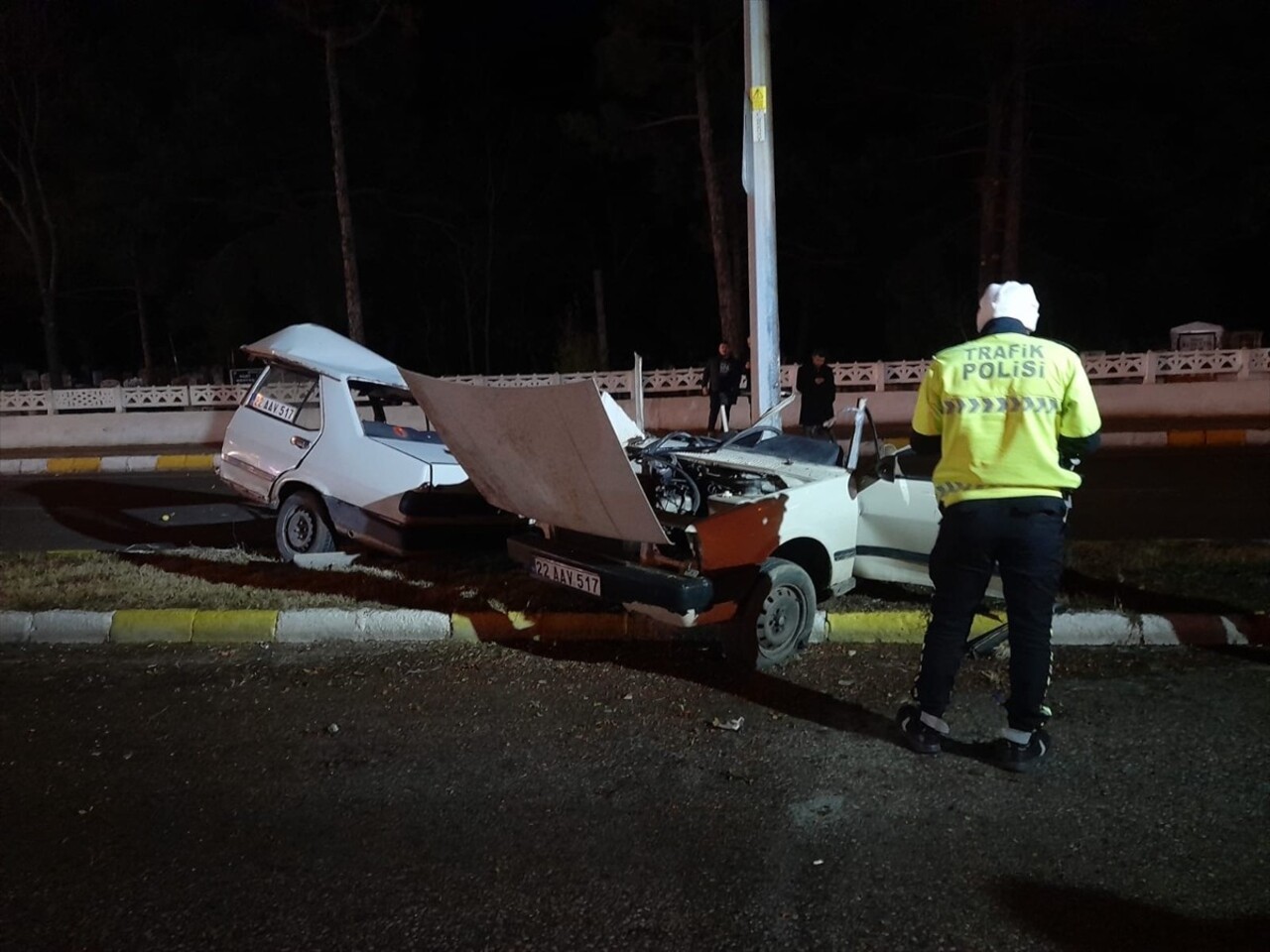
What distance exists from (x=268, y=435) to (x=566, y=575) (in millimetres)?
3638

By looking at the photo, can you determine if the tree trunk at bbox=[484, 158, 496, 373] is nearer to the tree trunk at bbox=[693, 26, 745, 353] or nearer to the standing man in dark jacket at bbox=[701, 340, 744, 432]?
the tree trunk at bbox=[693, 26, 745, 353]

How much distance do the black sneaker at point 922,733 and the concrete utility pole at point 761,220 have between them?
Result: 14.4 feet

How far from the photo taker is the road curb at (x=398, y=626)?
5770 mm

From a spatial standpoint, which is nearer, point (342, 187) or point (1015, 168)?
point (1015, 168)

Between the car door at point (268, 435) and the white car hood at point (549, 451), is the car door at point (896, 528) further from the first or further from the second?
the car door at point (268, 435)

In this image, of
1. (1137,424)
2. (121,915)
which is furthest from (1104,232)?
(121,915)

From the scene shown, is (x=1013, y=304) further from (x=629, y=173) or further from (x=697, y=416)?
(x=629, y=173)

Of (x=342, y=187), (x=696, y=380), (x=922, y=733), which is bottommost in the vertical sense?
(x=922, y=733)

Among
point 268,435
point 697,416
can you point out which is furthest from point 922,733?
point 697,416

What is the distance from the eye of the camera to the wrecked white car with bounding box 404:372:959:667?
4906 millimetres

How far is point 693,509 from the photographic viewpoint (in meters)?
5.89

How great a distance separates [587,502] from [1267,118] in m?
21.3

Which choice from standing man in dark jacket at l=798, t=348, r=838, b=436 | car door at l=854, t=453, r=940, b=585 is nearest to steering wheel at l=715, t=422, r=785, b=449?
car door at l=854, t=453, r=940, b=585

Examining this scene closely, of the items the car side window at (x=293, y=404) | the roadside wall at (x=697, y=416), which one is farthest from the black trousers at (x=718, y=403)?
the car side window at (x=293, y=404)
